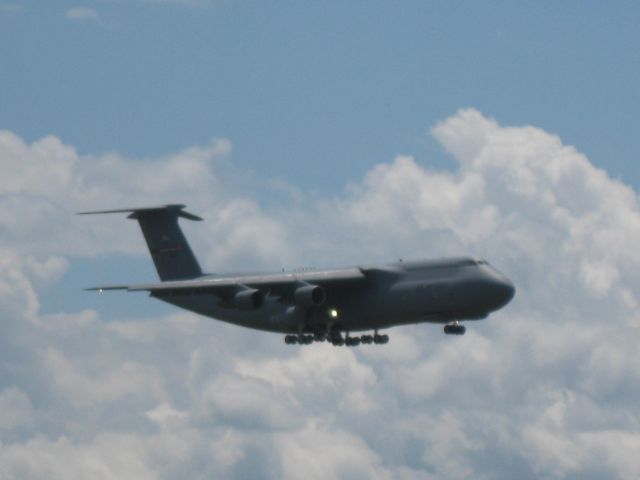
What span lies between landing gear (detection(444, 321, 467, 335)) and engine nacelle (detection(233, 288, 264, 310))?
6.83m

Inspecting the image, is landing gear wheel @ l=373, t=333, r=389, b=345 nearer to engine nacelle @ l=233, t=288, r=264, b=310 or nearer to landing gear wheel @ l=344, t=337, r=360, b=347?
landing gear wheel @ l=344, t=337, r=360, b=347

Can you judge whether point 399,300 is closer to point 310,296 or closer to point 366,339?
point 310,296

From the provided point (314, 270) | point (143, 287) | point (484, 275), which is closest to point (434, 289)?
point (484, 275)

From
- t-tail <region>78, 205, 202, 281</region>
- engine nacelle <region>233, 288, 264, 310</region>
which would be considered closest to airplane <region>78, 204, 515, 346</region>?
engine nacelle <region>233, 288, 264, 310</region>

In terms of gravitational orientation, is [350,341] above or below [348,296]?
below

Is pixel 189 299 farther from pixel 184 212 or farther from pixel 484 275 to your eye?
pixel 484 275

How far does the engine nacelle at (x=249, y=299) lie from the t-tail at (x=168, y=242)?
6.43 m

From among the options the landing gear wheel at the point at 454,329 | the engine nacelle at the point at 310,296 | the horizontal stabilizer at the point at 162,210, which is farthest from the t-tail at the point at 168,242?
the landing gear wheel at the point at 454,329

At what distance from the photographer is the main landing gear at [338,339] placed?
5485cm

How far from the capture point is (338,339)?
54.9m

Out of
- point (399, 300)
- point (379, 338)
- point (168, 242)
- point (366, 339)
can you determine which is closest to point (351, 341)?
point (366, 339)

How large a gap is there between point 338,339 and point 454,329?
4642mm

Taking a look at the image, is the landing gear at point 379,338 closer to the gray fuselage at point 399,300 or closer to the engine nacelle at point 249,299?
the gray fuselage at point 399,300

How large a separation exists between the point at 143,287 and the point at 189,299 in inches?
156
